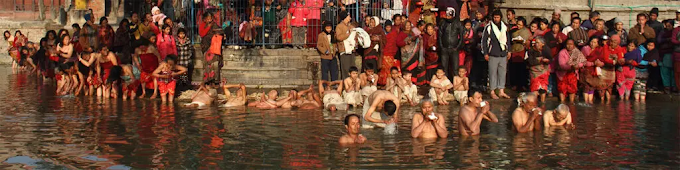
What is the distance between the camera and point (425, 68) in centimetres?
1730

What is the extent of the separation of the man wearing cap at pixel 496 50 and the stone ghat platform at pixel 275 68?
332cm

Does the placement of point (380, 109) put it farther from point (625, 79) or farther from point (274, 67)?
point (274, 67)

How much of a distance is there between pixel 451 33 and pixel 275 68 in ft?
11.5

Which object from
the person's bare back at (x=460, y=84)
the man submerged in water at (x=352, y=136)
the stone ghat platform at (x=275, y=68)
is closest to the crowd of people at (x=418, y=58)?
the person's bare back at (x=460, y=84)

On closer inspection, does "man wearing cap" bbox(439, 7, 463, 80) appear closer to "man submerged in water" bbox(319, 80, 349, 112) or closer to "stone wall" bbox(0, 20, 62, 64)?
"man submerged in water" bbox(319, 80, 349, 112)

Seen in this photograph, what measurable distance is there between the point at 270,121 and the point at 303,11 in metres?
5.46

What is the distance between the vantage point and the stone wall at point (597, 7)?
779 inches

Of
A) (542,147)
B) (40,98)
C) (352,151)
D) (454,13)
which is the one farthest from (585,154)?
(40,98)

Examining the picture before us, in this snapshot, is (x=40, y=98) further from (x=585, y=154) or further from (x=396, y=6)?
(x=585, y=154)

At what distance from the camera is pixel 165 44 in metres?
17.2

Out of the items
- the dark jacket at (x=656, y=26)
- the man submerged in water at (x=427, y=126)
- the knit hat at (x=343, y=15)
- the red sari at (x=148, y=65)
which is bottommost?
the man submerged in water at (x=427, y=126)

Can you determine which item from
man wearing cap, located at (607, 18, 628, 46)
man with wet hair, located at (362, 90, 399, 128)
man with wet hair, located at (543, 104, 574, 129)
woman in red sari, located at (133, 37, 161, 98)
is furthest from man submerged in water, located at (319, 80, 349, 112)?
man wearing cap, located at (607, 18, 628, 46)

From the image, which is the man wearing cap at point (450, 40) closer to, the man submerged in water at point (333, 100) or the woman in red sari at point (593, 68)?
the woman in red sari at point (593, 68)

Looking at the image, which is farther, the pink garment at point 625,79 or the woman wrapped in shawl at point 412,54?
the woman wrapped in shawl at point 412,54
